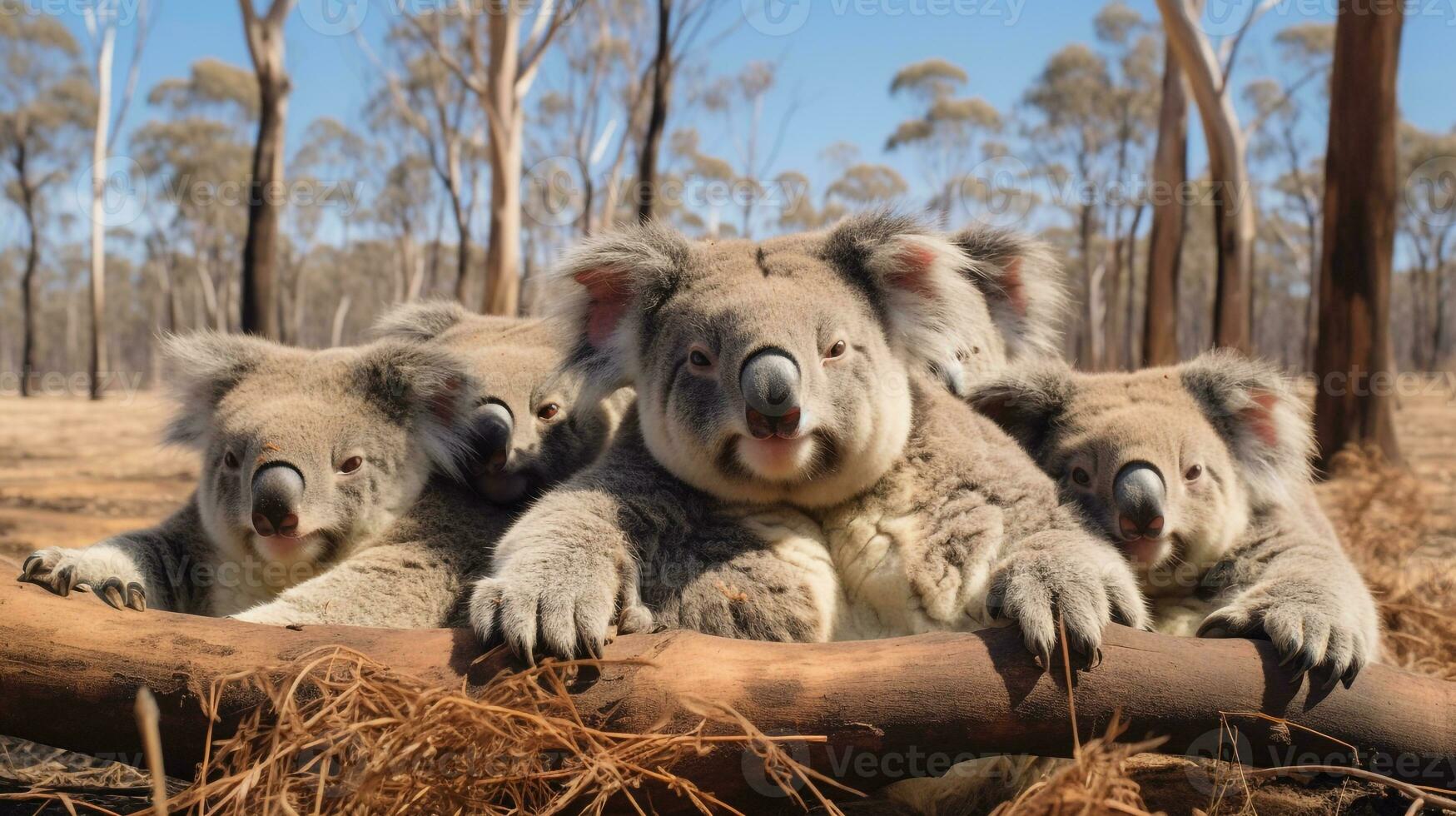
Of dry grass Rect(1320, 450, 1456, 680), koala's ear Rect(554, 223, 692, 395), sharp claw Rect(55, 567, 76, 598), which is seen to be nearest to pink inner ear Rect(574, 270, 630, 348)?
koala's ear Rect(554, 223, 692, 395)

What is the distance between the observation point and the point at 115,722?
1866mm

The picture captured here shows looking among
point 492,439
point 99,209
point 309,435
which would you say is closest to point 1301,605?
point 492,439

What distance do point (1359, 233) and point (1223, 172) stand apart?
3.41 meters

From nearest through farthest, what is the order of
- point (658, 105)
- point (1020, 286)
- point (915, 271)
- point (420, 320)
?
point (915, 271) → point (1020, 286) → point (420, 320) → point (658, 105)

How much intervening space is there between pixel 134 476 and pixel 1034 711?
9.82 meters

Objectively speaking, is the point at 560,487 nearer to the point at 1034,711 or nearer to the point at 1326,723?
the point at 1034,711

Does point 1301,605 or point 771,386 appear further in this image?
point 1301,605

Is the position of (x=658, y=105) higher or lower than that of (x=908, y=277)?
higher

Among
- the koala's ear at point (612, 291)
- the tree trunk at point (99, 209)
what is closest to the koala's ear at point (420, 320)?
the koala's ear at point (612, 291)

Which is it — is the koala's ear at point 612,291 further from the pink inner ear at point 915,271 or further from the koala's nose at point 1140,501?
the koala's nose at point 1140,501

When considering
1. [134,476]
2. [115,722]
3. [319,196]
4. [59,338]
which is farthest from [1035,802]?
[59,338]

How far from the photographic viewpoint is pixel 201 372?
9.43 feet

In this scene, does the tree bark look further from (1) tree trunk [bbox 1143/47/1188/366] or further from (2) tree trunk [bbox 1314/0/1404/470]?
(1) tree trunk [bbox 1143/47/1188/366]

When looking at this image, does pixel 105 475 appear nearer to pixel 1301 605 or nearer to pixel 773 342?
pixel 773 342
